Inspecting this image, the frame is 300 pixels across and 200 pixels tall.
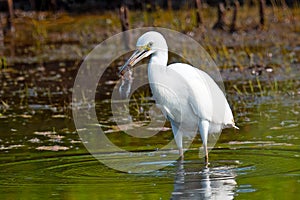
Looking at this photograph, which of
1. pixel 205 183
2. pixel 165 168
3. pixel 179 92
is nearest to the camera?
pixel 205 183

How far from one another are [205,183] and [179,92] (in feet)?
4.19

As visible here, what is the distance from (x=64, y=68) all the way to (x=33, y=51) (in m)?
2.54

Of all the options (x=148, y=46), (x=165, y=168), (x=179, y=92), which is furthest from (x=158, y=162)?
(x=148, y=46)

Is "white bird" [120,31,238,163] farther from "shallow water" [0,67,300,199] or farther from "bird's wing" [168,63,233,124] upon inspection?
"shallow water" [0,67,300,199]

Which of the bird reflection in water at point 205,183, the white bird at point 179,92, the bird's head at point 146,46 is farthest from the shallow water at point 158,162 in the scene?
the bird's head at point 146,46

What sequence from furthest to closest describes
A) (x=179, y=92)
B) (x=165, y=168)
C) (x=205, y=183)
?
(x=179, y=92), (x=165, y=168), (x=205, y=183)

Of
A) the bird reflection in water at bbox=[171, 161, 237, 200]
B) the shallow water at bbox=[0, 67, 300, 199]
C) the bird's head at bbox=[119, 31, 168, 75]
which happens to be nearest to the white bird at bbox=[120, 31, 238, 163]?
the bird's head at bbox=[119, 31, 168, 75]

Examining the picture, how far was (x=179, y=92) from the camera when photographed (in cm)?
787

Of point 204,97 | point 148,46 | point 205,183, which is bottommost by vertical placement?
point 205,183

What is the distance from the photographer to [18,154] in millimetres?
8602

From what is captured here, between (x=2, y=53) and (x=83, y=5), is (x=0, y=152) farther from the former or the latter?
(x=83, y=5)

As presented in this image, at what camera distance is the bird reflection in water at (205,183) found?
631 centimetres

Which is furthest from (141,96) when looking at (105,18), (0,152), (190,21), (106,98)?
(105,18)

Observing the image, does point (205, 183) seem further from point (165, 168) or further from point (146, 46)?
point (146, 46)
